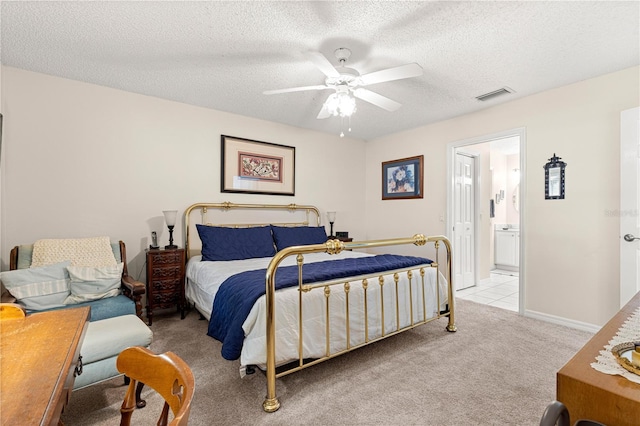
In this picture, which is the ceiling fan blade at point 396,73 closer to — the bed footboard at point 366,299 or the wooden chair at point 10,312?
the bed footboard at point 366,299

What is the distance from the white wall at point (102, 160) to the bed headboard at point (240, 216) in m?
0.12

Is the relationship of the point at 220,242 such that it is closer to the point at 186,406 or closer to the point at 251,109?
the point at 251,109

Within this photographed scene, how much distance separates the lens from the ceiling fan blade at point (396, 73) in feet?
6.85

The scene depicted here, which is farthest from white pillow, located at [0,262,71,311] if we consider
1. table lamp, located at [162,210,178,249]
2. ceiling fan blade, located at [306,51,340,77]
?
ceiling fan blade, located at [306,51,340,77]

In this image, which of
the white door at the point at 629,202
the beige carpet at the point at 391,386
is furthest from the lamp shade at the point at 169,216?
the white door at the point at 629,202

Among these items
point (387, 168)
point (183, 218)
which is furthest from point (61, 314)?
point (387, 168)

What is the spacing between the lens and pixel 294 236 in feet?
13.0

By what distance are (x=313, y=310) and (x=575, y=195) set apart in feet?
9.85

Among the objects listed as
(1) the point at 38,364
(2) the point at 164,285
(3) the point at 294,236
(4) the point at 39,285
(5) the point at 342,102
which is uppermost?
(5) the point at 342,102

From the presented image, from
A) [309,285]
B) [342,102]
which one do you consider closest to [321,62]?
[342,102]

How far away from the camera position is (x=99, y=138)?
316 centimetres

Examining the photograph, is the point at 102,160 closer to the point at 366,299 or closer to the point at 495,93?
the point at 366,299

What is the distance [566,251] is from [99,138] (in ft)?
16.7

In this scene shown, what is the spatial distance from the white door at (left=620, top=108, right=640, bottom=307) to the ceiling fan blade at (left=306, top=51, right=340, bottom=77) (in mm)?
2679
